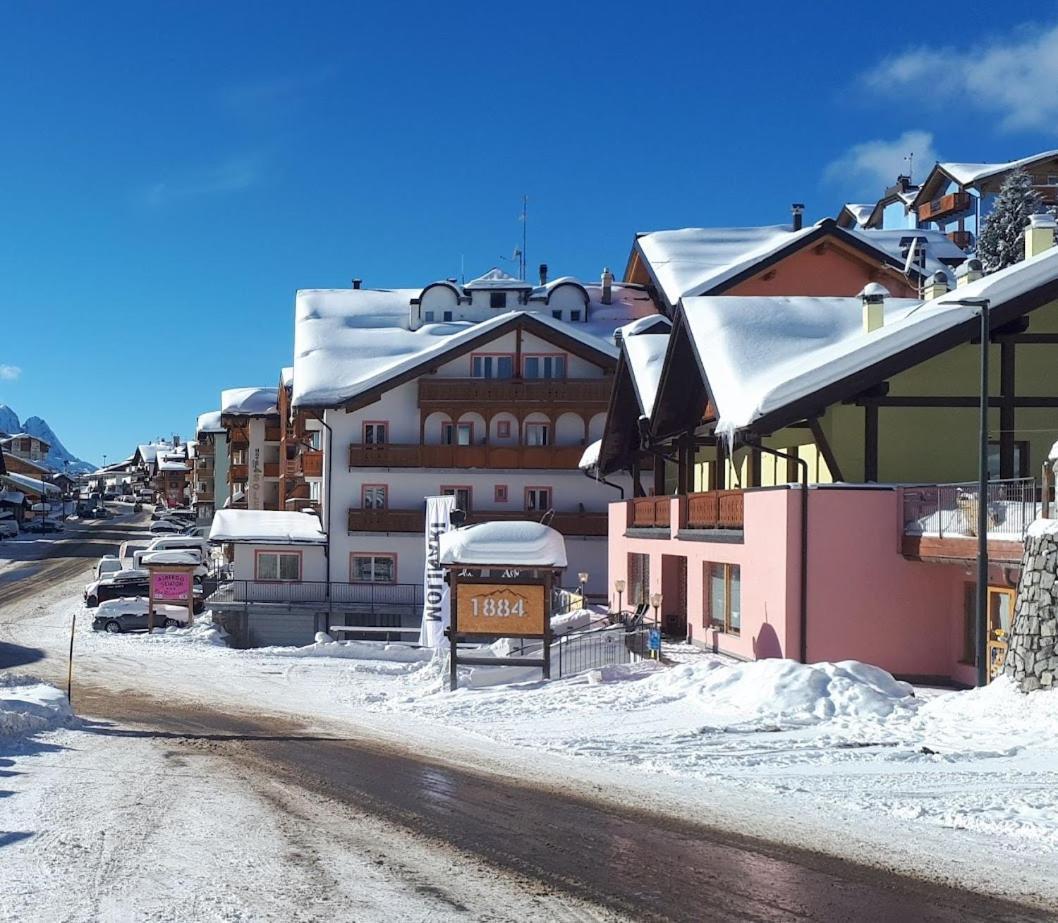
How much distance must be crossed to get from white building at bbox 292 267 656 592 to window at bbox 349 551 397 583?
0.04 meters

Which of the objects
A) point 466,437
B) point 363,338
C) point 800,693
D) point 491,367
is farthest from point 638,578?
point 363,338

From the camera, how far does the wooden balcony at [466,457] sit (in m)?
46.5

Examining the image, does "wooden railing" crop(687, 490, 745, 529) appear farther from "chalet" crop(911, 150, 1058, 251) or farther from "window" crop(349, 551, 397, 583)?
"chalet" crop(911, 150, 1058, 251)

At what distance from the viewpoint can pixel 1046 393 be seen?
77.2 ft

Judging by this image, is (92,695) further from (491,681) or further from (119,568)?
(119,568)

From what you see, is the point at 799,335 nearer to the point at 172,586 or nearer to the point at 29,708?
the point at 29,708

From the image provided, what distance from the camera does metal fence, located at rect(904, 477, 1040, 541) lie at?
1838 centimetres

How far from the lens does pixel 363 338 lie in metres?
51.9

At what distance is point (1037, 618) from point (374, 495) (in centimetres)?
3333

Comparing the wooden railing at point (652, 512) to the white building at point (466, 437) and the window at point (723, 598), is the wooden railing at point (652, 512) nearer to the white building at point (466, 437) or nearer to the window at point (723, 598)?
the window at point (723, 598)

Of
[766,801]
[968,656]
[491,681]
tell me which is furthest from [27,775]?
[968,656]

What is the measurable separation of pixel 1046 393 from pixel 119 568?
4654 centimetres

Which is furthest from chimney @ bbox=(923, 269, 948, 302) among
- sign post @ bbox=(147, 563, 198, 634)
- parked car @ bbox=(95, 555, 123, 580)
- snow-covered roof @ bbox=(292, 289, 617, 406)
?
parked car @ bbox=(95, 555, 123, 580)

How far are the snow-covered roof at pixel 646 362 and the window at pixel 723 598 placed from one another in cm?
521
